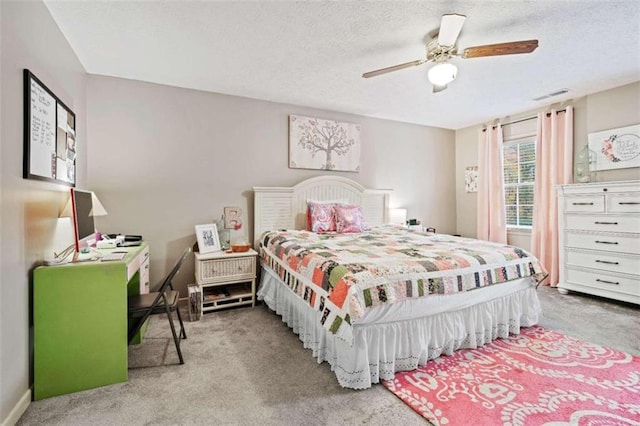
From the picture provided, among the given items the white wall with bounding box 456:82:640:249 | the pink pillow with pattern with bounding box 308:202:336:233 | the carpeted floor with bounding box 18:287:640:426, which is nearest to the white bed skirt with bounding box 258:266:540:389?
the carpeted floor with bounding box 18:287:640:426

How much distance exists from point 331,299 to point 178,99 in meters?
2.93

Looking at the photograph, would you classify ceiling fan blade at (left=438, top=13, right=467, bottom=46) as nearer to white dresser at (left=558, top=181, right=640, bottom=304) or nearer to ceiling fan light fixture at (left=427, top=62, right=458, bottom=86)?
ceiling fan light fixture at (left=427, top=62, right=458, bottom=86)

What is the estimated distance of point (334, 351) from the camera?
2.01m

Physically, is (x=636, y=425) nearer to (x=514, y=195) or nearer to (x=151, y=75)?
(x=514, y=195)

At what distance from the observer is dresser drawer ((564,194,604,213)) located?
3.41m

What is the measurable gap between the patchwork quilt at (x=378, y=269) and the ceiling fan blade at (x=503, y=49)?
1501mm

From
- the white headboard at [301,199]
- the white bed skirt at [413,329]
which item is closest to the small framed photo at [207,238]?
the white headboard at [301,199]

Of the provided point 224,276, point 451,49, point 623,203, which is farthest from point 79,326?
point 623,203

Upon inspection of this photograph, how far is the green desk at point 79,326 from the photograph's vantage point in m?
1.78

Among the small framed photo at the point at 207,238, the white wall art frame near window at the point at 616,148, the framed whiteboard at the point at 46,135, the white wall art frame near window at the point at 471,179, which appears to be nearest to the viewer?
the framed whiteboard at the point at 46,135

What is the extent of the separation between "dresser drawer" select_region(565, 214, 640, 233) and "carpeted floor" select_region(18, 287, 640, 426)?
100cm

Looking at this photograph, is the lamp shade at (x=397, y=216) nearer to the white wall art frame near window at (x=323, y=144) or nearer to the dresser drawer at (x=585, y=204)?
the white wall art frame near window at (x=323, y=144)

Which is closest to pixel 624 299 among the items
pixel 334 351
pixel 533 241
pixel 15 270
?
pixel 533 241

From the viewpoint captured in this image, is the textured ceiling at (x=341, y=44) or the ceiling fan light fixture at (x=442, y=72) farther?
the ceiling fan light fixture at (x=442, y=72)
